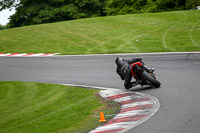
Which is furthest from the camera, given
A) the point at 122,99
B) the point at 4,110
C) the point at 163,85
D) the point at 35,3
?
the point at 35,3

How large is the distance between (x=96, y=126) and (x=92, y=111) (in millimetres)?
1490

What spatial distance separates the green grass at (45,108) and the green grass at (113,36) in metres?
10.6

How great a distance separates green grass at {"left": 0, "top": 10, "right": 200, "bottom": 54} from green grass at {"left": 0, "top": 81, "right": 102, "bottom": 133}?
34.6ft

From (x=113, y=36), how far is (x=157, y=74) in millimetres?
15334

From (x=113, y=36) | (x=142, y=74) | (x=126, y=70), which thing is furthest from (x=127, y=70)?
(x=113, y=36)

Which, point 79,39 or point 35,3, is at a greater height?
point 35,3

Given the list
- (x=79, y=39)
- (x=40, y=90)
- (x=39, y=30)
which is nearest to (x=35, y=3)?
(x=39, y=30)

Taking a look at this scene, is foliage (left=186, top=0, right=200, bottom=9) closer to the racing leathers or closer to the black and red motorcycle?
the racing leathers

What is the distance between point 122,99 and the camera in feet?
31.4

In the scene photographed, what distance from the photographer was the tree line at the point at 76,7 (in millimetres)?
51344

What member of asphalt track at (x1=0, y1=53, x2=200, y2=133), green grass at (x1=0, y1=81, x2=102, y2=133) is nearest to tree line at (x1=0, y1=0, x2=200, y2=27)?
asphalt track at (x1=0, y1=53, x2=200, y2=133)

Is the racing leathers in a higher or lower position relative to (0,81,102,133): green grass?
higher

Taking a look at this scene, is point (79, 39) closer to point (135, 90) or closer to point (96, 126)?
point (135, 90)

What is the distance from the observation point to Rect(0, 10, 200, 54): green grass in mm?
23391
